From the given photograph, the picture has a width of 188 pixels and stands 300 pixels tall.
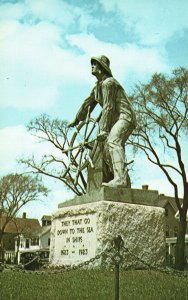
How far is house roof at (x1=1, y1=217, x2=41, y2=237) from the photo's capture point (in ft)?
260

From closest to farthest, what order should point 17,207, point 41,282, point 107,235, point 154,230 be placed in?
point 41,282 < point 107,235 < point 154,230 < point 17,207

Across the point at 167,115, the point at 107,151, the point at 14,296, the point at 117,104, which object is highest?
the point at 167,115

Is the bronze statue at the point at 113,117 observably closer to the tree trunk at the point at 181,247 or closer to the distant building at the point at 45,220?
the tree trunk at the point at 181,247

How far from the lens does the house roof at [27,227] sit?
7919cm

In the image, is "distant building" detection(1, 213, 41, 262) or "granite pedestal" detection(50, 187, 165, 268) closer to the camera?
"granite pedestal" detection(50, 187, 165, 268)

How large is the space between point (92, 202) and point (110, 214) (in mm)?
513

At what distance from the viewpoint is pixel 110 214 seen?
809 centimetres

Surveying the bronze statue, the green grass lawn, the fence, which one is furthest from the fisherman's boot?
the green grass lawn

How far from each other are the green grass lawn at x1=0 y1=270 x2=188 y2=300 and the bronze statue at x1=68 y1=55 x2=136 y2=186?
71.5 inches

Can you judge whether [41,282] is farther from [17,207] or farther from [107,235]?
[17,207]

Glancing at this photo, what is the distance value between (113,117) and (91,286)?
375 cm

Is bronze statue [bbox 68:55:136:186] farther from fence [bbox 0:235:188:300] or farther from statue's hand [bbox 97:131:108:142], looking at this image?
fence [bbox 0:235:188:300]

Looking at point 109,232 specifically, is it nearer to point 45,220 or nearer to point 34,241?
point 45,220

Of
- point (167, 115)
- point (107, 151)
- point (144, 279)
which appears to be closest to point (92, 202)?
point (107, 151)
